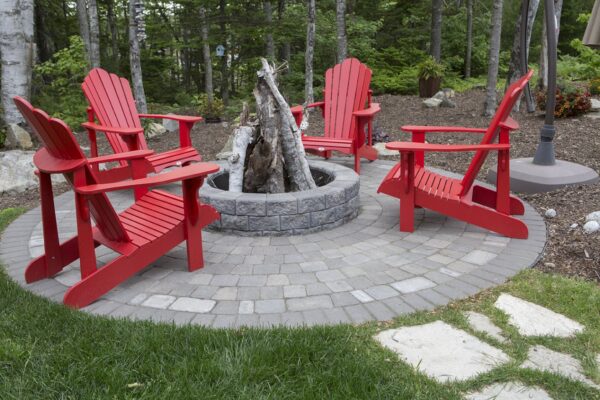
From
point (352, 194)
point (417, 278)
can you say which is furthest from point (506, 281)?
point (352, 194)

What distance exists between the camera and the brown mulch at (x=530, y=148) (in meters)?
3.19

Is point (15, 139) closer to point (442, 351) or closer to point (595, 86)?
point (442, 351)

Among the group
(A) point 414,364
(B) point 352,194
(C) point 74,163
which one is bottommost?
(A) point 414,364

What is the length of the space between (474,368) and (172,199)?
2.09 meters

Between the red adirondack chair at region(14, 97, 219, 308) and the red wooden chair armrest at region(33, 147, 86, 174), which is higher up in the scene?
the red wooden chair armrest at region(33, 147, 86, 174)

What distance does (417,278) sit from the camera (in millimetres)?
2844

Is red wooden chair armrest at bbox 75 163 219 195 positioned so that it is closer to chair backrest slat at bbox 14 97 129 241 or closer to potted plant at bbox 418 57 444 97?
chair backrest slat at bbox 14 97 129 241

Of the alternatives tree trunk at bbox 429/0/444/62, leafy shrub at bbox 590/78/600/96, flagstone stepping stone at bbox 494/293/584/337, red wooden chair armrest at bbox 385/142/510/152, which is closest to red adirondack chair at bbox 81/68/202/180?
red wooden chair armrest at bbox 385/142/510/152

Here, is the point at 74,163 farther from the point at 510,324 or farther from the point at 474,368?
the point at 510,324

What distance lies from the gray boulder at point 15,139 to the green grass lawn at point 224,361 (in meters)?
4.91

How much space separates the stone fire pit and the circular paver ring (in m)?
Answer: 0.08

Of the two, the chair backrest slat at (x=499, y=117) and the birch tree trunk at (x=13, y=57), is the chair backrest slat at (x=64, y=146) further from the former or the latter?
the birch tree trunk at (x=13, y=57)

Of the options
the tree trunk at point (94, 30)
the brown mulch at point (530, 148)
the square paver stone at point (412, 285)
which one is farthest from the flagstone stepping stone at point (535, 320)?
the tree trunk at point (94, 30)

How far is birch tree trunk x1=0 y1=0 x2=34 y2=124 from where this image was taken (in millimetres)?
6727
